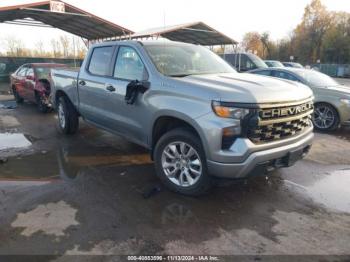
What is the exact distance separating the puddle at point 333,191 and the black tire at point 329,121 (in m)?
3.16

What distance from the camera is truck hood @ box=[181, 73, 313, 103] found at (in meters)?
3.50

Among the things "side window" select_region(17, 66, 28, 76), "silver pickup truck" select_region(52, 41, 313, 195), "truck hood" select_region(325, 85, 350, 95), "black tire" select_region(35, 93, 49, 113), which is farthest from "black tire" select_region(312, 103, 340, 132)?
"side window" select_region(17, 66, 28, 76)

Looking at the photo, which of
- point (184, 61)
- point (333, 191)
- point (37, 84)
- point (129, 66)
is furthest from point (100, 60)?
point (37, 84)

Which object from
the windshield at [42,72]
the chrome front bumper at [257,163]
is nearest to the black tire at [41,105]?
the windshield at [42,72]

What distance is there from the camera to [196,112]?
144 inches

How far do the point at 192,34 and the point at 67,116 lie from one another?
69.4 feet

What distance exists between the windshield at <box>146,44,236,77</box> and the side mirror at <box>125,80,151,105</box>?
0.30m

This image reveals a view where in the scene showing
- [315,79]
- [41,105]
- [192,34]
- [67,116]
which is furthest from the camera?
[192,34]

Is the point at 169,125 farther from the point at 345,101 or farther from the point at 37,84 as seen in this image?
the point at 37,84

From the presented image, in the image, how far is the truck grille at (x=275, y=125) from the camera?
3.52 meters

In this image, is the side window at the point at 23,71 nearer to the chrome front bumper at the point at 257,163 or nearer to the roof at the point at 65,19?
the roof at the point at 65,19

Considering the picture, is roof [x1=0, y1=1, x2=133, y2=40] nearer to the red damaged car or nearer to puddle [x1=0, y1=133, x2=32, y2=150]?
the red damaged car

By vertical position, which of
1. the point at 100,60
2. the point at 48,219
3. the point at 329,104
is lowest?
the point at 48,219

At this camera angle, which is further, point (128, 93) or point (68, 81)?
point (68, 81)
